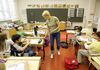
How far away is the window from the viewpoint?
21.2 ft

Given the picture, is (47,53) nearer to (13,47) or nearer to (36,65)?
(13,47)

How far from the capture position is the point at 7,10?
22.7 ft

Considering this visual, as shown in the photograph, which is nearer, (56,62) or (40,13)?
(56,62)

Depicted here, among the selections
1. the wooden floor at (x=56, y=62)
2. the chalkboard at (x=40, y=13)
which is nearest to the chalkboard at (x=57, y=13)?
the chalkboard at (x=40, y=13)

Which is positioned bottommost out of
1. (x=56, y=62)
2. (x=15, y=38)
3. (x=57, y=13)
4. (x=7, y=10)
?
(x=56, y=62)

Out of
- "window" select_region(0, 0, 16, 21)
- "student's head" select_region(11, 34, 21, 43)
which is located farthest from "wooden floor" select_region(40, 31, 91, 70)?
"window" select_region(0, 0, 16, 21)

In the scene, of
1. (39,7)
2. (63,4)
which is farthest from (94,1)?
(39,7)

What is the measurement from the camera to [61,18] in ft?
26.8

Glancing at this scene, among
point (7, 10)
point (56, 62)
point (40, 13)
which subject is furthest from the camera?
point (40, 13)

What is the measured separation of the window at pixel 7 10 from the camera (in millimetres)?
6459

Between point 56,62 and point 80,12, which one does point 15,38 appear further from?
point 80,12

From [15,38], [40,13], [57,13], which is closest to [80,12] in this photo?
[57,13]

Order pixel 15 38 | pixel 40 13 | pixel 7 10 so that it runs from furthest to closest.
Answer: pixel 40 13, pixel 7 10, pixel 15 38

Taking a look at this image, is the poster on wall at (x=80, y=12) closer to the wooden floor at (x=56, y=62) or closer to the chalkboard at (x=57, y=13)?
the chalkboard at (x=57, y=13)
